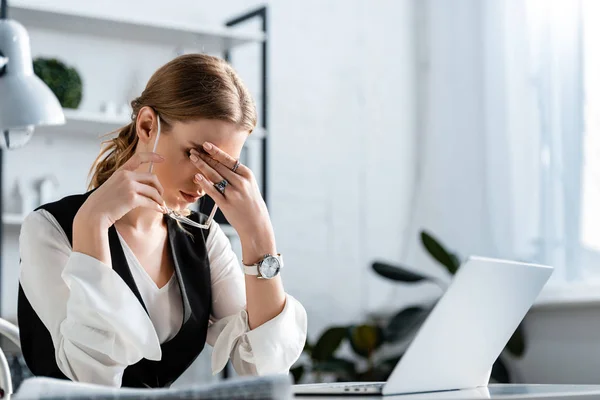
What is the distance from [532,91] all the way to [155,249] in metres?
2.06

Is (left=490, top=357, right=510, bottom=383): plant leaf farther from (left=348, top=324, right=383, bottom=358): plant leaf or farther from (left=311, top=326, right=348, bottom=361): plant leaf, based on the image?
(left=311, top=326, right=348, bottom=361): plant leaf

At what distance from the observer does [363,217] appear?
12.3ft

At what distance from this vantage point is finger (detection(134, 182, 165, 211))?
4.27 ft

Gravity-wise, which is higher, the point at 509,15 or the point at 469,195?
the point at 509,15

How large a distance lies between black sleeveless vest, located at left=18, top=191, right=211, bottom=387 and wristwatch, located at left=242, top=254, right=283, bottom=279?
155 mm

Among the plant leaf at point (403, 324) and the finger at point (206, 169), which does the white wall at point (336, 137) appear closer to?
the plant leaf at point (403, 324)

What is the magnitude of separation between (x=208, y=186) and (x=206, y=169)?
3cm

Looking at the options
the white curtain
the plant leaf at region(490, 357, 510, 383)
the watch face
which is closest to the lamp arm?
the watch face

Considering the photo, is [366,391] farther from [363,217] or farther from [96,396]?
[363,217]

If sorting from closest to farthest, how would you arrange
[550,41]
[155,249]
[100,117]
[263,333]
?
[263,333], [155,249], [100,117], [550,41]

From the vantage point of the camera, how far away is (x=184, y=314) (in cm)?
153

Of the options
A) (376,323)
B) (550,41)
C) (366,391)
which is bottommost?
(376,323)

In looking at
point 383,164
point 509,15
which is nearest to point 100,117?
point 383,164

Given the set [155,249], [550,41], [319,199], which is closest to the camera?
[155,249]
